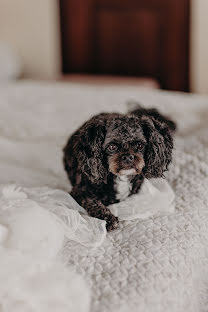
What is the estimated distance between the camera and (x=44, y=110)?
1.87 metres

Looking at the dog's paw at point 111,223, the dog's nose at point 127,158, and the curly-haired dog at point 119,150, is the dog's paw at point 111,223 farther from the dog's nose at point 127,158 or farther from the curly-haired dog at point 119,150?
the dog's nose at point 127,158

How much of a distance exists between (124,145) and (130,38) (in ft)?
7.31

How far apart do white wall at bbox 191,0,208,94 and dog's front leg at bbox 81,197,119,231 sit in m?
2.14

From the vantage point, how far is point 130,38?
3.07 metres

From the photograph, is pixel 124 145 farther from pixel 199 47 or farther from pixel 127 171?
pixel 199 47

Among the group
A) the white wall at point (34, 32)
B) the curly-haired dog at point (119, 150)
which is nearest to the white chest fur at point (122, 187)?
the curly-haired dog at point (119, 150)

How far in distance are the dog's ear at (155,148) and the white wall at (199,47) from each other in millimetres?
2048

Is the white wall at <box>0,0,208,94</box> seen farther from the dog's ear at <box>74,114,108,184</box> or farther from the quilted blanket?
the dog's ear at <box>74,114,108,184</box>

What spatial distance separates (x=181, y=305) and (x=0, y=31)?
315 centimetres

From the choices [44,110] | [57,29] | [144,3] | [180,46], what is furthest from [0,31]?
[44,110]

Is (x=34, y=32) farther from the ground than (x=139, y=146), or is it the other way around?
(x=34, y=32)

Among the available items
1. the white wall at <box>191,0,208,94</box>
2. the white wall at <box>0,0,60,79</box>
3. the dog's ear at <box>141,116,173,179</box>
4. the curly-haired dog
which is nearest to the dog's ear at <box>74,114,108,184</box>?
the curly-haired dog

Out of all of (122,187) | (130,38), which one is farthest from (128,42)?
(122,187)

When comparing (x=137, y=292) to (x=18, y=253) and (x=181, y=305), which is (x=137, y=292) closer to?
(x=181, y=305)
